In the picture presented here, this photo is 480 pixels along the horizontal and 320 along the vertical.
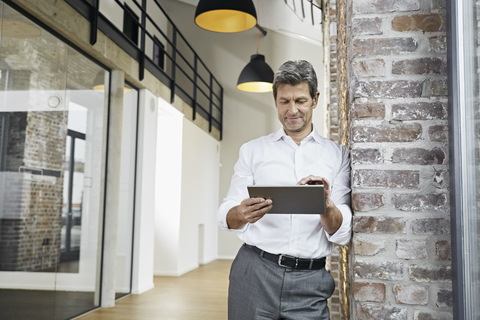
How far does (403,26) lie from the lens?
5.66 ft

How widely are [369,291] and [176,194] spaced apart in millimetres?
6266

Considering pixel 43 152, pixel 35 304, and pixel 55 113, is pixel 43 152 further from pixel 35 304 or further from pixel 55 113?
pixel 35 304

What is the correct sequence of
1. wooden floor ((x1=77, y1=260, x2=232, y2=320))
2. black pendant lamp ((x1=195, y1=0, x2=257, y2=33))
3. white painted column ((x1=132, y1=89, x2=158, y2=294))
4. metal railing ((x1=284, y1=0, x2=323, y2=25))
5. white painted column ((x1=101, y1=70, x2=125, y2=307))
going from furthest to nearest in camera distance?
metal railing ((x1=284, y1=0, x2=323, y2=25))
white painted column ((x1=132, y1=89, x2=158, y2=294))
white painted column ((x1=101, y1=70, x2=125, y2=307))
wooden floor ((x1=77, y1=260, x2=232, y2=320))
black pendant lamp ((x1=195, y1=0, x2=257, y2=33))

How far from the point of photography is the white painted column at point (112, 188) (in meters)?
5.09

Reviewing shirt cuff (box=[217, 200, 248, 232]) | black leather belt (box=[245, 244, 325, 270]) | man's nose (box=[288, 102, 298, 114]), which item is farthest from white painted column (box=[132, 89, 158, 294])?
man's nose (box=[288, 102, 298, 114])

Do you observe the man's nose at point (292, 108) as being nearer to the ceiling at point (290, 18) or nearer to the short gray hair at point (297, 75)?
the short gray hair at point (297, 75)

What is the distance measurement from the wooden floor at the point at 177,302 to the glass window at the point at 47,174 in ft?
1.27

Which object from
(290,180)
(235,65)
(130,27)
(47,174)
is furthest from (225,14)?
(235,65)

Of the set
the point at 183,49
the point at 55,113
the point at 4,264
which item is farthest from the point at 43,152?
the point at 183,49

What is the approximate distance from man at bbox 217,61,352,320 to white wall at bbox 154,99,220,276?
519cm

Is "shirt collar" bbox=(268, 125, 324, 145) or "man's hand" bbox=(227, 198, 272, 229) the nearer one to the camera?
"man's hand" bbox=(227, 198, 272, 229)

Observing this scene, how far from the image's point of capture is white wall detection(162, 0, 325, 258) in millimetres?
10531

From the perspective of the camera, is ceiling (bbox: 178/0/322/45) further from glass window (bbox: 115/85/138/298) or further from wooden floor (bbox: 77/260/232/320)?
wooden floor (bbox: 77/260/232/320)

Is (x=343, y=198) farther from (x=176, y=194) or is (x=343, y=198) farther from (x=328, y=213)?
(x=176, y=194)
